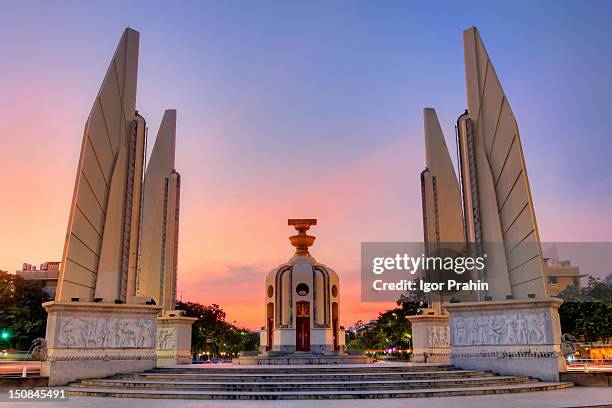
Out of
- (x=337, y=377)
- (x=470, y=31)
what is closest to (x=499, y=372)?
(x=337, y=377)

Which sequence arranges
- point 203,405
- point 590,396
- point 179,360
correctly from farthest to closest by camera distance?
point 179,360
point 590,396
point 203,405

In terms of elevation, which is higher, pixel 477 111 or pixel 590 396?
pixel 477 111

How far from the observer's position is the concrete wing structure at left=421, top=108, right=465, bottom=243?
24094mm

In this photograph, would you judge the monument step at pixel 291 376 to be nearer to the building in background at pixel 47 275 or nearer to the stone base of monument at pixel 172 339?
the stone base of monument at pixel 172 339

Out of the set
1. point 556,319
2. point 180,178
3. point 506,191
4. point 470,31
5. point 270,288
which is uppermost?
point 470,31

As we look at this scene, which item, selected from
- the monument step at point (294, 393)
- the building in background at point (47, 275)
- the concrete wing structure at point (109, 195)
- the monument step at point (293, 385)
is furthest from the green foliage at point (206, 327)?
the monument step at point (294, 393)

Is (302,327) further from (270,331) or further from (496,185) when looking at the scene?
(496,185)

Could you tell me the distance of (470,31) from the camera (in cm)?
1967

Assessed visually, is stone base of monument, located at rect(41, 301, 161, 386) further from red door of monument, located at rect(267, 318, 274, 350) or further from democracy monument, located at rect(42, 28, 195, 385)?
red door of monument, located at rect(267, 318, 274, 350)

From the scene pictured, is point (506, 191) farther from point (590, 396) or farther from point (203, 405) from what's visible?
point (203, 405)

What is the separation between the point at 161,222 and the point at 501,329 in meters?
15.8

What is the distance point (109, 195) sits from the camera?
17.3 meters

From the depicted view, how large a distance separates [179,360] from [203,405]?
13.0 meters

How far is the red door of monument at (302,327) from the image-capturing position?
28105 mm
